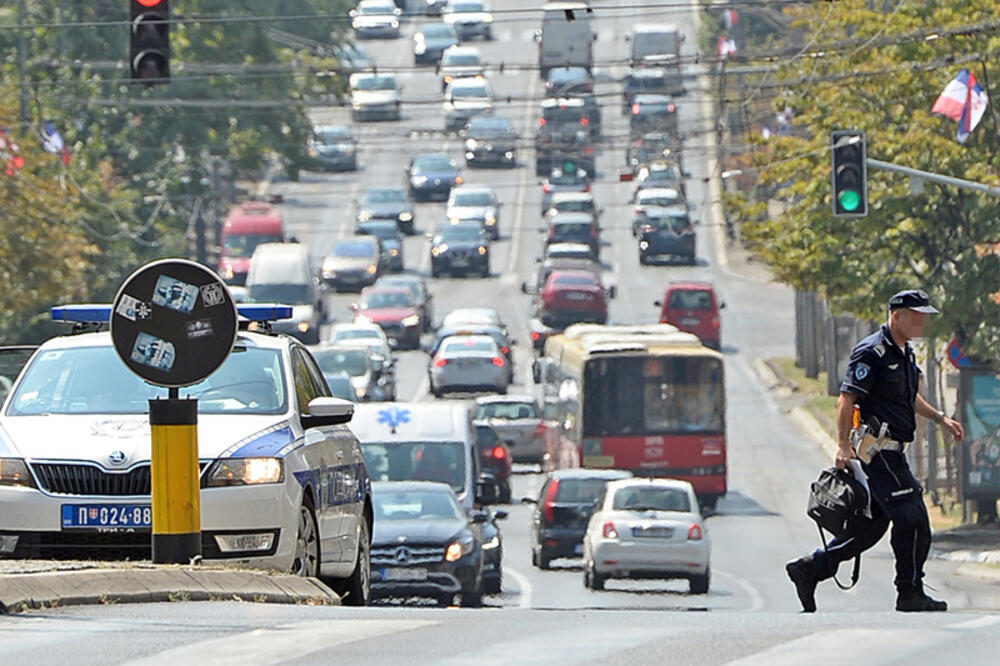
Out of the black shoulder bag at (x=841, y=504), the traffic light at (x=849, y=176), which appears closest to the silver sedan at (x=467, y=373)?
the traffic light at (x=849, y=176)

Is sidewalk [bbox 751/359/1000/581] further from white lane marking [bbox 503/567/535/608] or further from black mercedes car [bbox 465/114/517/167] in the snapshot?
black mercedes car [bbox 465/114/517/167]

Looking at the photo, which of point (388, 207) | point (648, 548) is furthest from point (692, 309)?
point (648, 548)

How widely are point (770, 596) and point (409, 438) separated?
503 cm

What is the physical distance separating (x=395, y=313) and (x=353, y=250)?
10242mm

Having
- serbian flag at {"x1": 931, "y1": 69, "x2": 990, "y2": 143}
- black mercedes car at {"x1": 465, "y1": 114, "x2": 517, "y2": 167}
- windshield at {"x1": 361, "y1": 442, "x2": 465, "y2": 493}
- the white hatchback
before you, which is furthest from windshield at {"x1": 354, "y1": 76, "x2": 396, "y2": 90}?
the white hatchback

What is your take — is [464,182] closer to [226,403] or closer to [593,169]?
[593,169]

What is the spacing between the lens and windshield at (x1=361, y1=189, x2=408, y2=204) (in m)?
82.9

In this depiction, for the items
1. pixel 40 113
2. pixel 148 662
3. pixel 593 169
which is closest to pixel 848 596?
pixel 148 662

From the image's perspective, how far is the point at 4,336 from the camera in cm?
5372

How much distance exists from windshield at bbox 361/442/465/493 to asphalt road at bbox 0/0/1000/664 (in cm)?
166

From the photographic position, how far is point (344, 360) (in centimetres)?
5038

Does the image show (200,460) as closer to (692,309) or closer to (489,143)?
(692,309)

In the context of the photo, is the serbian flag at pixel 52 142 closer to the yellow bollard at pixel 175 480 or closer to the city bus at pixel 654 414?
the city bus at pixel 654 414

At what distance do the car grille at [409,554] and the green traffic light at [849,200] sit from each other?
9.68 m
